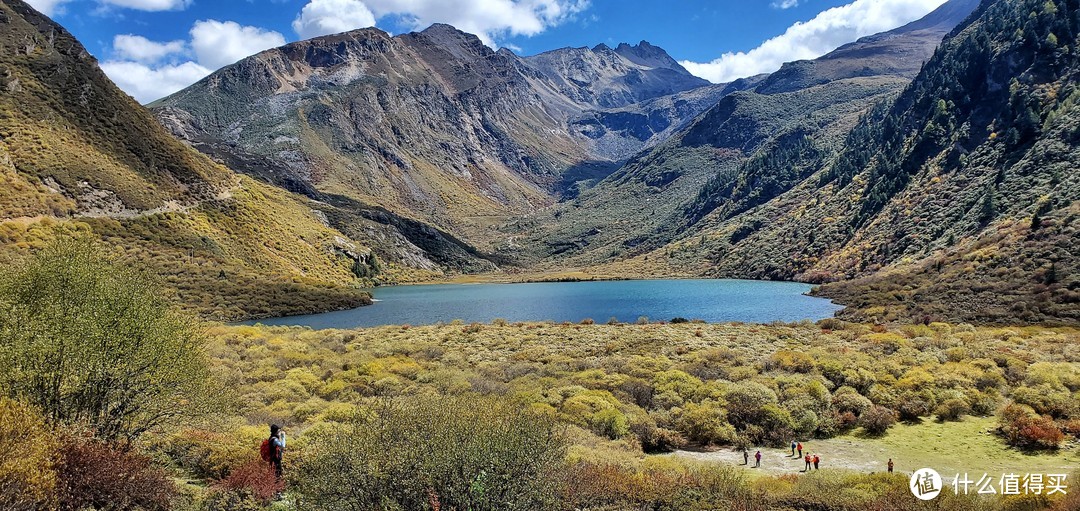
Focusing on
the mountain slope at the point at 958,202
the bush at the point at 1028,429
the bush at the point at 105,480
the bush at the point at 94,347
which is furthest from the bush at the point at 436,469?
the mountain slope at the point at 958,202

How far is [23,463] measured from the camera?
22.9 feet

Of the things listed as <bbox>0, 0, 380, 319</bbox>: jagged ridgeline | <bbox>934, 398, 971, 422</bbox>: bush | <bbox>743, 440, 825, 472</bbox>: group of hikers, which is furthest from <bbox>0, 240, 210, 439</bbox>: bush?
<bbox>0, 0, 380, 319</bbox>: jagged ridgeline

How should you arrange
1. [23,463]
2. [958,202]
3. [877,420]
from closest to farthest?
[23,463] < [877,420] < [958,202]

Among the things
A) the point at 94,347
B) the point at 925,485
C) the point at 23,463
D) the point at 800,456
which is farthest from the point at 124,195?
the point at 925,485

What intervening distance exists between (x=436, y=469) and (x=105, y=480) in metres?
5.92

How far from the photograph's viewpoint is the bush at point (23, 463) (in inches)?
271

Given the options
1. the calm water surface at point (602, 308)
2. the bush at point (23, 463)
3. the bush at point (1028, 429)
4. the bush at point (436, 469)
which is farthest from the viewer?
the calm water surface at point (602, 308)

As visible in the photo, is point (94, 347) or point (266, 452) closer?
point (94, 347)

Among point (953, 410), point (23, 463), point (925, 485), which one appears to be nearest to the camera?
point (23, 463)

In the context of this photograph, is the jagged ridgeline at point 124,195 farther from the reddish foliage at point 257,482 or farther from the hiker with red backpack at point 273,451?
the reddish foliage at point 257,482

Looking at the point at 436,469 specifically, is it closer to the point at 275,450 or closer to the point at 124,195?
the point at 275,450

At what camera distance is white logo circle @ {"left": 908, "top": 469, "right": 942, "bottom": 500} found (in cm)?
1102

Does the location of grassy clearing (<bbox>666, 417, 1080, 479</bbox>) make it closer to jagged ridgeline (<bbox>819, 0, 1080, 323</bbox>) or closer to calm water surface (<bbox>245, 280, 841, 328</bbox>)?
jagged ridgeline (<bbox>819, 0, 1080, 323</bbox>)

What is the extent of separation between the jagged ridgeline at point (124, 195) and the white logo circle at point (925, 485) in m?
67.3
